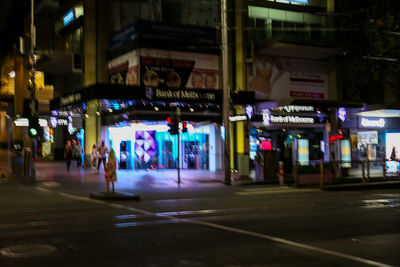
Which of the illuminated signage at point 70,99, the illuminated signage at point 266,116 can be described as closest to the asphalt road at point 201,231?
the illuminated signage at point 70,99

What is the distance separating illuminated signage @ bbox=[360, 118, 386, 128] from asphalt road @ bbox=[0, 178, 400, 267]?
15.6 m

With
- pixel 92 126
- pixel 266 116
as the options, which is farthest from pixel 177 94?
pixel 92 126

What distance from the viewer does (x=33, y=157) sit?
2173 centimetres

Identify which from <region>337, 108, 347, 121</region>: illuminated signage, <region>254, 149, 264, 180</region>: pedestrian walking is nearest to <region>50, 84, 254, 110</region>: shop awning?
<region>254, 149, 264, 180</region>: pedestrian walking

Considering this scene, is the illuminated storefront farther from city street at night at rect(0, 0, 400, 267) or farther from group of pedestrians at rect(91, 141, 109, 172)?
group of pedestrians at rect(91, 141, 109, 172)

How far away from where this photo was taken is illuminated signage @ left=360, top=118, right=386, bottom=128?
3027cm

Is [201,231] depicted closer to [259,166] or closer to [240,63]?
[259,166]

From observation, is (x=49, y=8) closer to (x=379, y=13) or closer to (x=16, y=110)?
(x=16, y=110)

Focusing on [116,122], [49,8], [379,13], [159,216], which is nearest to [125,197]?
[159,216]

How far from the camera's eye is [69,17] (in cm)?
3117

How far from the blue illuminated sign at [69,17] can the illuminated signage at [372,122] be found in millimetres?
20914

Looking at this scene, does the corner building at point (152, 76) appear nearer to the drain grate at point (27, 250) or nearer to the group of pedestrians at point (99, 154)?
the group of pedestrians at point (99, 154)

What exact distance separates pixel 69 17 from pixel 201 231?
25.9 meters

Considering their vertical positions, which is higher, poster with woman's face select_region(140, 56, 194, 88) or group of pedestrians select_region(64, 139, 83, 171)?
poster with woman's face select_region(140, 56, 194, 88)
